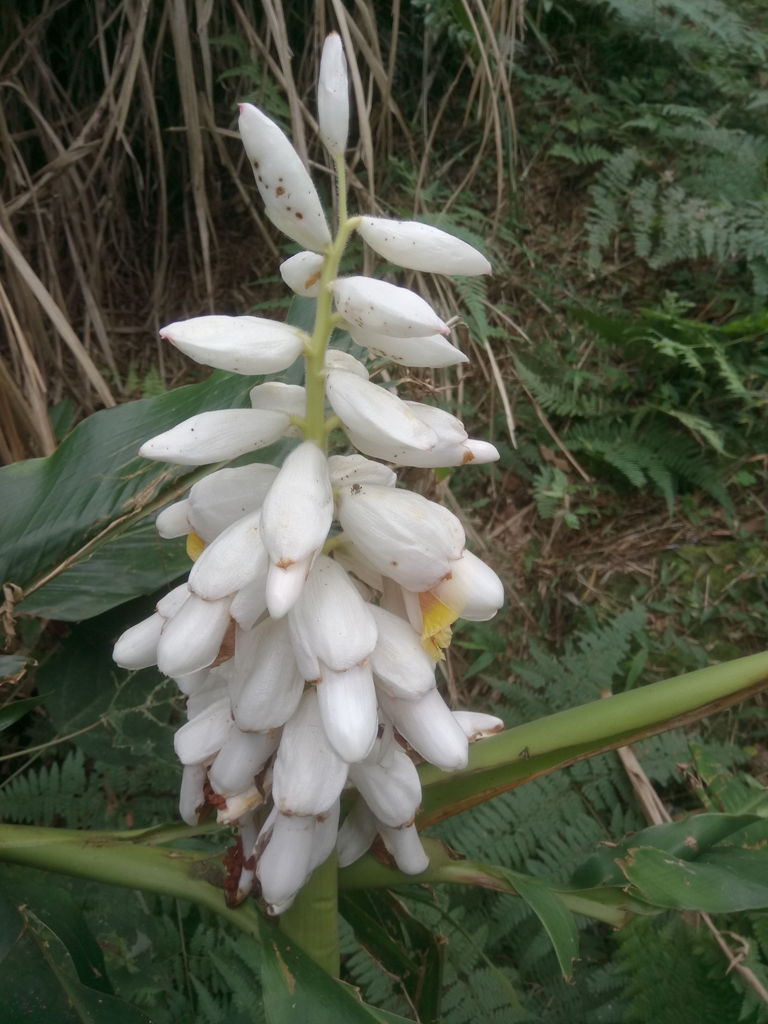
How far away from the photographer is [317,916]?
77cm

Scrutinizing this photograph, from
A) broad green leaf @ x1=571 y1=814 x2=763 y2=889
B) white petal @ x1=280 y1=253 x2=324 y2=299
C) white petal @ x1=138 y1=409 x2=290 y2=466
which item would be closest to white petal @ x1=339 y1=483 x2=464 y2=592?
white petal @ x1=138 y1=409 x2=290 y2=466

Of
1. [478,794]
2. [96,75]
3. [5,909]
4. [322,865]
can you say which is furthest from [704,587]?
[96,75]

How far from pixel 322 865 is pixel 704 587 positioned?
158cm

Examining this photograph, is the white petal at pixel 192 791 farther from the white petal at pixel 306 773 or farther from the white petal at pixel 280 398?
the white petal at pixel 280 398

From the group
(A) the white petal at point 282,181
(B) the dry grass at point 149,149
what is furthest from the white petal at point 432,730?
(B) the dry grass at point 149,149

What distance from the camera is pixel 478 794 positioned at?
85cm

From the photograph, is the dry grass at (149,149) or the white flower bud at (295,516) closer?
the white flower bud at (295,516)

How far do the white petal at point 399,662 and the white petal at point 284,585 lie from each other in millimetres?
140

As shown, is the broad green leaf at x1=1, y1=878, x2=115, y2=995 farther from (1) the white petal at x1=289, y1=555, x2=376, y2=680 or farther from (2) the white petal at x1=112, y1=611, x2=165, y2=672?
(1) the white petal at x1=289, y1=555, x2=376, y2=680

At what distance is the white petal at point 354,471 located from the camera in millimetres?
706

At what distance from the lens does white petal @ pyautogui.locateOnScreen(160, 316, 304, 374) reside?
1.95 ft

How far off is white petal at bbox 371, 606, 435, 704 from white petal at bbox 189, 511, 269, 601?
13 centimetres

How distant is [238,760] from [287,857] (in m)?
0.11

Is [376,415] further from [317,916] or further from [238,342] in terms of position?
[317,916]
